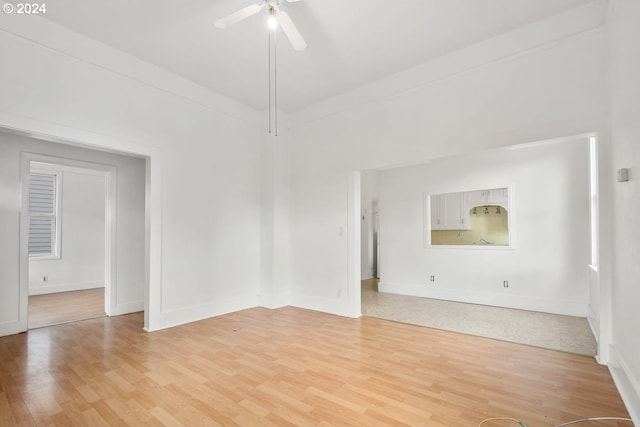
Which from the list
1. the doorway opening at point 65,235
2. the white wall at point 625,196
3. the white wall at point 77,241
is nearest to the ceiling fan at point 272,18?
the white wall at point 625,196

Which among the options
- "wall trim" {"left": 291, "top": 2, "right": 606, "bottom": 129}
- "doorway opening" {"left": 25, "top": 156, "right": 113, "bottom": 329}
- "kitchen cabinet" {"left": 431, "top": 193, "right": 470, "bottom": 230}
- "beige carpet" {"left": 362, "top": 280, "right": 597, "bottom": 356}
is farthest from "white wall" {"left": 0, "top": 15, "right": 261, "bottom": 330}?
"kitchen cabinet" {"left": 431, "top": 193, "right": 470, "bottom": 230}

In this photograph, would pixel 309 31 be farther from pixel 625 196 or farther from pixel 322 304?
pixel 322 304

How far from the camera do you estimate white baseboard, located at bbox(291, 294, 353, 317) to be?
4.71 metres

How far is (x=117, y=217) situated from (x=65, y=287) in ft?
10.6

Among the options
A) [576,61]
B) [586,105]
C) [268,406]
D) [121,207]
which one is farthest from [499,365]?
[121,207]

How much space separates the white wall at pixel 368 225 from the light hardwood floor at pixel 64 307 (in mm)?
5788

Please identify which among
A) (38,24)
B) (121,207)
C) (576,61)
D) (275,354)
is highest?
(38,24)

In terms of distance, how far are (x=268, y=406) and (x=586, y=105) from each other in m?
3.80

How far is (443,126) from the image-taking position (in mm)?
3873

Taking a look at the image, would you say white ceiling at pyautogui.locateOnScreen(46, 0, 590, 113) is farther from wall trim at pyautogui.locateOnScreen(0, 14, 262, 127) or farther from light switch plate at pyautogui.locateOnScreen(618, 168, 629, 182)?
light switch plate at pyautogui.locateOnScreen(618, 168, 629, 182)

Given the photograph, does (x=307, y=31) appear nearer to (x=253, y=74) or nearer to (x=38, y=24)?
(x=253, y=74)

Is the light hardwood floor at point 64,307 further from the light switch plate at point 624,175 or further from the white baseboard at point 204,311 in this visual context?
the light switch plate at point 624,175

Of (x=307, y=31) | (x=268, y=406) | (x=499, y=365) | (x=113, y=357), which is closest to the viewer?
(x=268, y=406)

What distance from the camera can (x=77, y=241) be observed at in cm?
692
